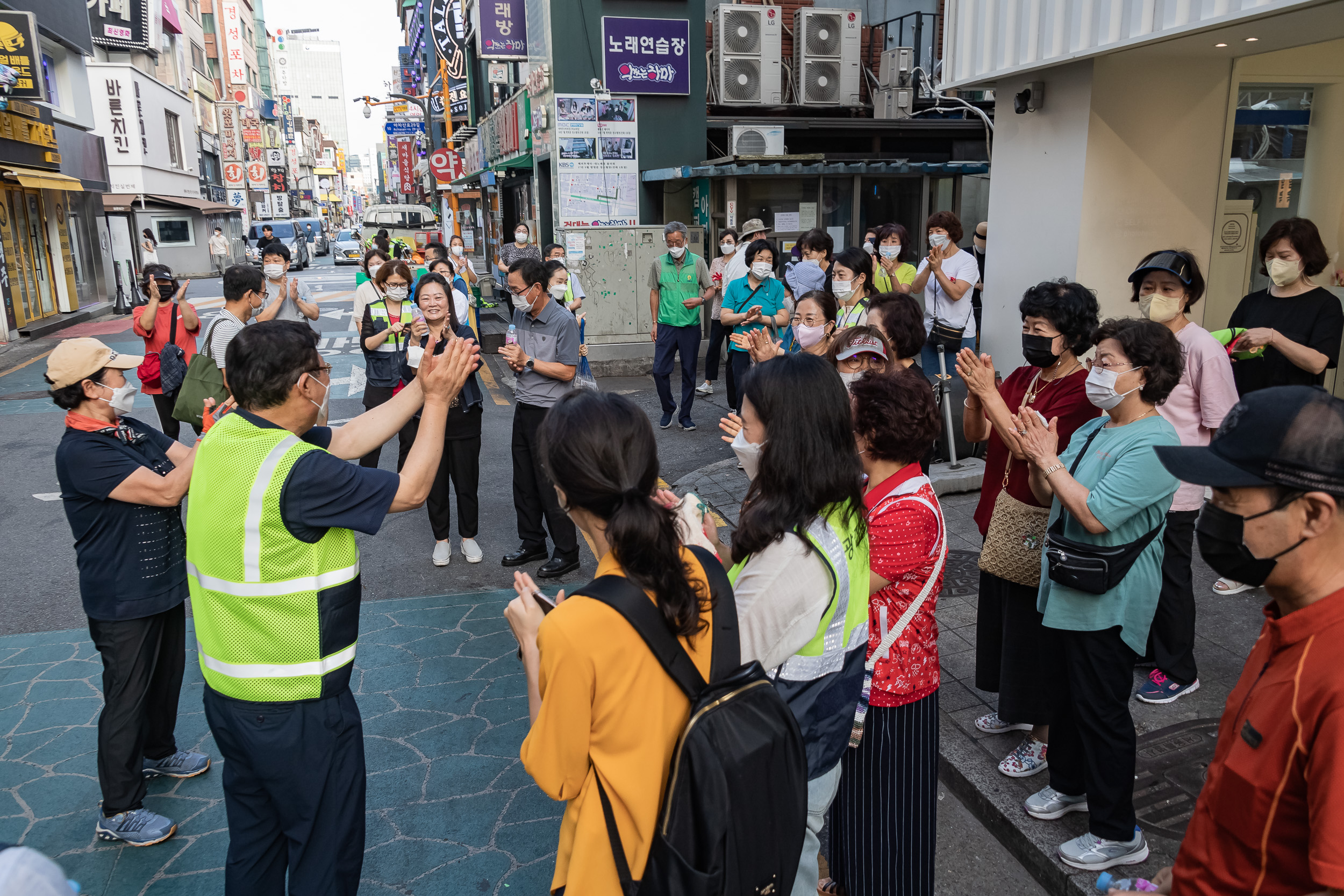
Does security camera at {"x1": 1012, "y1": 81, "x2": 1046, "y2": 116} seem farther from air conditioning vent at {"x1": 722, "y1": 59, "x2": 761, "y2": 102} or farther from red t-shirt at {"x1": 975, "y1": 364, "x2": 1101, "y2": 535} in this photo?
air conditioning vent at {"x1": 722, "y1": 59, "x2": 761, "y2": 102}

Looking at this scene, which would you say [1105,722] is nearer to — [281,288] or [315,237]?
[281,288]

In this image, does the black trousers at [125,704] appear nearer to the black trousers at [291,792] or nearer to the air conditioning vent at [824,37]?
the black trousers at [291,792]

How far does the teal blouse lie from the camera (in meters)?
2.79

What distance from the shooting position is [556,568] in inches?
239

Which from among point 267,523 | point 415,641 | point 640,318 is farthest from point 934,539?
point 640,318

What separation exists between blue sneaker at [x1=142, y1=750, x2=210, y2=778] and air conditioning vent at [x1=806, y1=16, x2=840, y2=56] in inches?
585

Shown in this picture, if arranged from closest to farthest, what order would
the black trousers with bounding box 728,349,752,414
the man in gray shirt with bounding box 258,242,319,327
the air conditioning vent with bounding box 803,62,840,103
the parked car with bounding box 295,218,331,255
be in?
the black trousers with bounding box 728,349,752,414 < the man in gray shirt with bounding box 258,242,319,327 < the air conditioning vent with bounding box 803,62,840,103 < the parked car with bounding box 295,218,331,255

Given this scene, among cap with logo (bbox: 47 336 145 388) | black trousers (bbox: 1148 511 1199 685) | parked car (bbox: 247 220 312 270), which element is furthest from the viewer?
parked car (bbox: 247 220 312 270)

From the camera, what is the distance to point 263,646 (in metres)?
2.50

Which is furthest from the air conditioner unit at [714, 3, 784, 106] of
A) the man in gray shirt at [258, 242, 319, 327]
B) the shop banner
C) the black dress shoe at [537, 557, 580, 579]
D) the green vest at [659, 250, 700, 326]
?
the black dress shoe at [537, 557, 580, 579]

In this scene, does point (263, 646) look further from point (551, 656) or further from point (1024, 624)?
point (1024, 624)

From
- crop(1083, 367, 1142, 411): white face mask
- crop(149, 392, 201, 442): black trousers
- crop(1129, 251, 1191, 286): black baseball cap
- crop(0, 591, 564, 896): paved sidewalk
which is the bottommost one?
crop(0, 591, 564, 896): paved sidewalk

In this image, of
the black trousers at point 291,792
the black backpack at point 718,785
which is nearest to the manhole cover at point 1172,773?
the black backpack at point 718,785

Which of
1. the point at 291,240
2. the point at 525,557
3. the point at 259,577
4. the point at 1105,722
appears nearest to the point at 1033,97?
the point at 525,557
